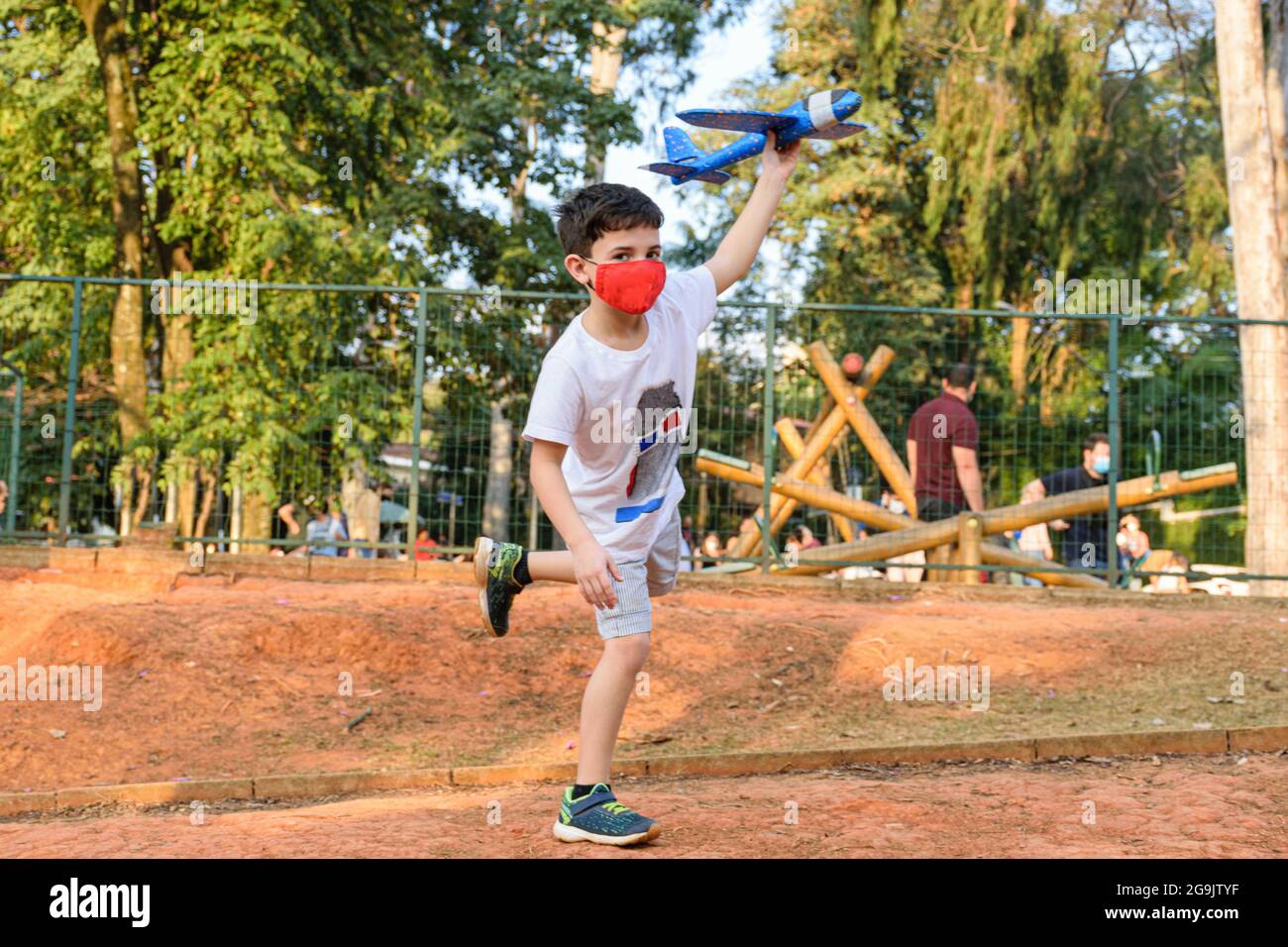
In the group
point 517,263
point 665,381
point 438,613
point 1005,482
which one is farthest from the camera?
point 517,263

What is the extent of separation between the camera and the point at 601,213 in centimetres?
391

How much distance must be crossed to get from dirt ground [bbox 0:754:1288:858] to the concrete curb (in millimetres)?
387

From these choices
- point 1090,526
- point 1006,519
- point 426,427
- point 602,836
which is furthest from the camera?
point 426,427

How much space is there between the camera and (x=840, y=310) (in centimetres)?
1036

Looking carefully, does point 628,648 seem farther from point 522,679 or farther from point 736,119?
point 522,679

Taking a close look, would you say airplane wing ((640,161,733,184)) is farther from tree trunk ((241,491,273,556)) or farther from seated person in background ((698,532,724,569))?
tree trunk ((241,491,273,556))

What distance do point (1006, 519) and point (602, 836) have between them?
6.93m

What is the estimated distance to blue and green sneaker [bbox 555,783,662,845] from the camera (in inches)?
147

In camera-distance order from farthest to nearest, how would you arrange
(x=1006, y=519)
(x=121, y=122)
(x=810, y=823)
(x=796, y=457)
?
(x=121, y=122) → (x=796, y=457) → (x=1006, y=519) → (x=810, y=823)

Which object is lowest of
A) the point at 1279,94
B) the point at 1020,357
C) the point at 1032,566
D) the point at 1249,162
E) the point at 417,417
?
the point at 1032,566

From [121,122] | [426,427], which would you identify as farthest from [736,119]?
[121,122]
